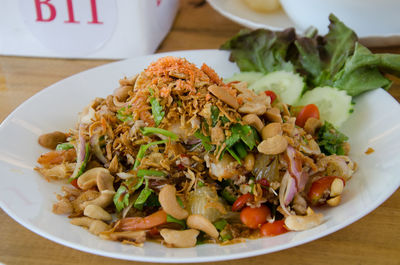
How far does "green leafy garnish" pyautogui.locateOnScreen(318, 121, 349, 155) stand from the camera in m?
2.60

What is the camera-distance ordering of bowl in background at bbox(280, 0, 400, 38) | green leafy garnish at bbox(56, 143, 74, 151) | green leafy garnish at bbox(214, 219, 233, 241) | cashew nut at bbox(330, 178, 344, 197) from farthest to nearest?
bowl in background at bbox(280, 0, 400, 38), green leafy garnish at bbox(56, 143, 74, 151), cashew nut at bbox(330, 178, 344, 197), green leafy garnish at bbox(214, 219, 233, 241)

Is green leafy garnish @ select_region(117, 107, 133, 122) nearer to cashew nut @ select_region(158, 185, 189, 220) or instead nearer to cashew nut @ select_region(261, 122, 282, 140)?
cashew nut @ select_region(158, 185, 189, 220)

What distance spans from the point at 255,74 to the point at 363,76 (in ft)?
2.61

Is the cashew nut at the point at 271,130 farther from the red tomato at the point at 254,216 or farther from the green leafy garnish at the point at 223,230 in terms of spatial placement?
the green leafy garnish at the point at 223,230

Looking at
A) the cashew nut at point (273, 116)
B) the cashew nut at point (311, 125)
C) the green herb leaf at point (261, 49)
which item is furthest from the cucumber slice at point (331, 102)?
the cashew nut at point (273, 116)

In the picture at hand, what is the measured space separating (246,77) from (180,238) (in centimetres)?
165

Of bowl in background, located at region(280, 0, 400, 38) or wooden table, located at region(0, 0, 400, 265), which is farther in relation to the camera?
bowl in background, located at region(280, 0, 400, 38)

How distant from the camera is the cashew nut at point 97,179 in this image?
2.28 m

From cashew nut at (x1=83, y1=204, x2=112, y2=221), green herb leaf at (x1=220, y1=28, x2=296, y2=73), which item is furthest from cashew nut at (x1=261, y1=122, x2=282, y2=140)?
green herb leaf at (x1=220, y1=28, x2=296, y2=73)

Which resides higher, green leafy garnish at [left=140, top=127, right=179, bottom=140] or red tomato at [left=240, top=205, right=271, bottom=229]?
green leafy garnish at [left=140, top=127, right=179, bottom=140]

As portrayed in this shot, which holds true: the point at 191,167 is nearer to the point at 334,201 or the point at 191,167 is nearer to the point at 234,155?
the point at 234,155

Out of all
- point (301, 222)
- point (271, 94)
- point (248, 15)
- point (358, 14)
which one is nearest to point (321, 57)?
point (271, 94)

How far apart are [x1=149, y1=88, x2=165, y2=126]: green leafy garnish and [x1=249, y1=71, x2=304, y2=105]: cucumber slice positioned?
3.38ft

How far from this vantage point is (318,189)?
223 centimetres
